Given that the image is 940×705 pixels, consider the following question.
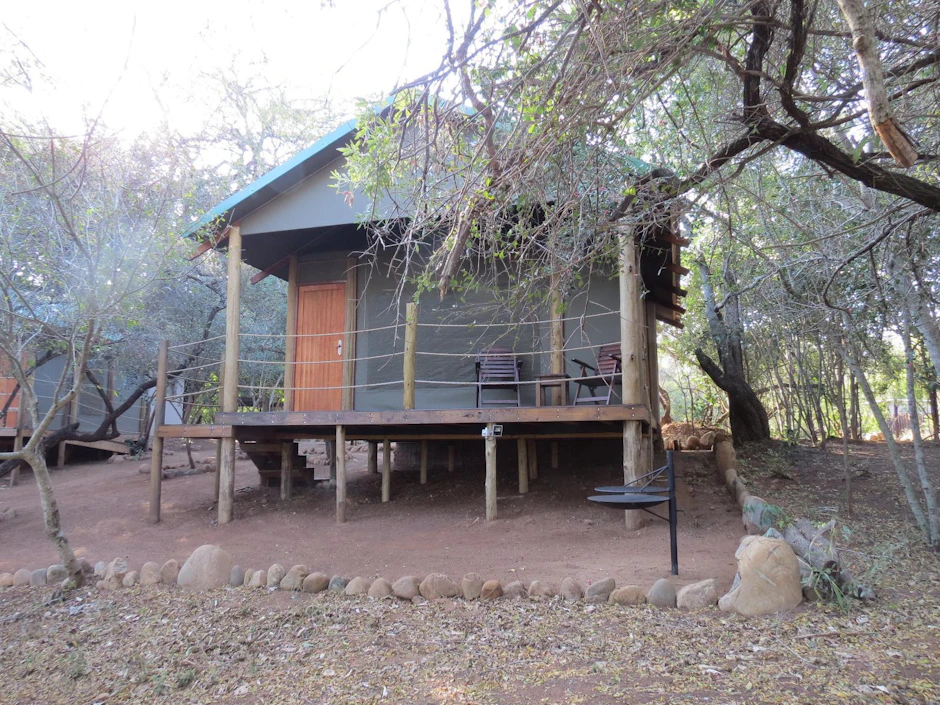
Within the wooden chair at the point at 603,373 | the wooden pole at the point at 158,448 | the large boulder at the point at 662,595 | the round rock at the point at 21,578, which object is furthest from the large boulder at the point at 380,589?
the wooden pole at the point at 158,448

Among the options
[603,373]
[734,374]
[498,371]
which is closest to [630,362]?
[603,373]

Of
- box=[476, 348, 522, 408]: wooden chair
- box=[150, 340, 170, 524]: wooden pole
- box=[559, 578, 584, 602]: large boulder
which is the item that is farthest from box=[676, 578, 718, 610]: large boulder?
box=[150, 340, 170, 524]: wooden pole

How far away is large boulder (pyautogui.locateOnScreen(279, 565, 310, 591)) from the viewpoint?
6020mm

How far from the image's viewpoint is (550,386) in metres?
9.30

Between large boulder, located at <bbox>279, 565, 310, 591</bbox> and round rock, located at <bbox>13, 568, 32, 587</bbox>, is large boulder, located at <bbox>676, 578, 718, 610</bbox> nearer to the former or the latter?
large boulder, located at <bbox>279, 565, 310, 591</bbox>

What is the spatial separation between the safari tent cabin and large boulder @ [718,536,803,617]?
9.29 ft

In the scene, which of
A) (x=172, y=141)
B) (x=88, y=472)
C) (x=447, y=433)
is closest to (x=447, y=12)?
(x=172, y=141)

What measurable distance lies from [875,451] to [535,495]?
681cm

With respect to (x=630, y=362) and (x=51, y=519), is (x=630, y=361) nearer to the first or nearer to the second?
(x=630, y=362)

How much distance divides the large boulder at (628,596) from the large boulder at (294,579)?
2662mm

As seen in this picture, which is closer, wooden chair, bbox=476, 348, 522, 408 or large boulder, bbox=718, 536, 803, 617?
large boulder, bbox=718, 536, 803, 617

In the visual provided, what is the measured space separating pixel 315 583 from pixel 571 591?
86.9 inches

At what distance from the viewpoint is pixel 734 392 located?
12969 millimetres

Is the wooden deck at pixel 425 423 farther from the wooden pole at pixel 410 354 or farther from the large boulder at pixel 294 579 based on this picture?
the large boulder at pixel 294 579
